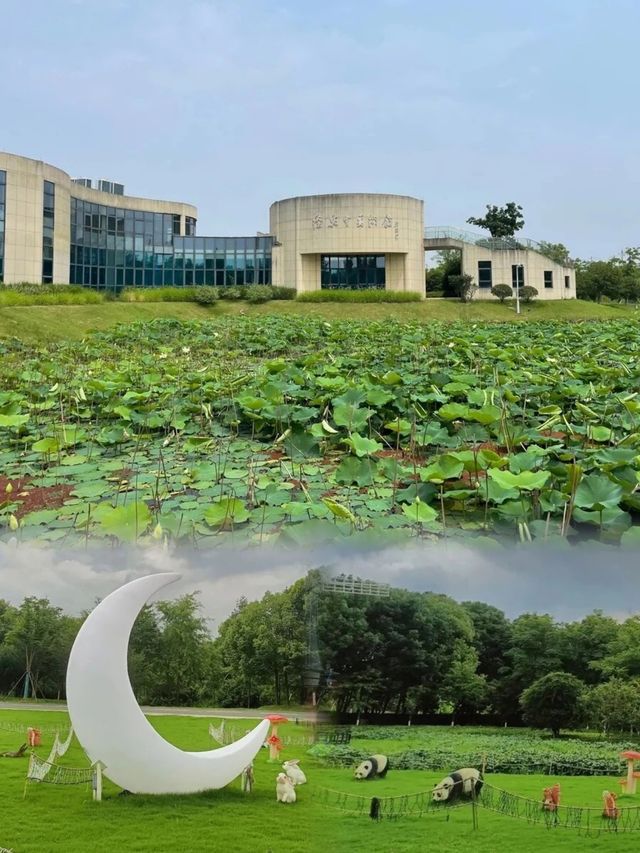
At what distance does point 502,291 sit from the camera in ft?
105

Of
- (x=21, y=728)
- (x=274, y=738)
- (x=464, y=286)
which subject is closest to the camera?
(x=274, y=738)

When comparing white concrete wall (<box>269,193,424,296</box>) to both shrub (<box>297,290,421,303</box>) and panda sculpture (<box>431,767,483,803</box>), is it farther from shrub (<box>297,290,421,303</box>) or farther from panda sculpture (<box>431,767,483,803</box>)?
panda sculpture (<box>431,767,483,803</box>)

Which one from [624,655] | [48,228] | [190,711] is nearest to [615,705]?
[624,655]

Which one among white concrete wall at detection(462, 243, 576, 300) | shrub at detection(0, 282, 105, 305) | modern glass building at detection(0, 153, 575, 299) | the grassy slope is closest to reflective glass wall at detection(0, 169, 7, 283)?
modern glass building at detection(0, 153, 575, 299)

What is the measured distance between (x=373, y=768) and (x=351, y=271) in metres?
32.8

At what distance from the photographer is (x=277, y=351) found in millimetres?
10539

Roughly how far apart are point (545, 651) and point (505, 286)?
31859mm

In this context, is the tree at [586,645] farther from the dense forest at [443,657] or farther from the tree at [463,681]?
the tree at [463,681]

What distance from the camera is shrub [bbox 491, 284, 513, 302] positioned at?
106 ft

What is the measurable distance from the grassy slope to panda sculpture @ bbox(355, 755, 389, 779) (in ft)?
40.6

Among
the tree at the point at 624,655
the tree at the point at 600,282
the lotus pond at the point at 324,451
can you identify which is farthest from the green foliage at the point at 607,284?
the tree at the point at 624,655

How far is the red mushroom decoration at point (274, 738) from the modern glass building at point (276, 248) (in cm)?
2984

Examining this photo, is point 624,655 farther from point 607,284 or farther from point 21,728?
point 607,284

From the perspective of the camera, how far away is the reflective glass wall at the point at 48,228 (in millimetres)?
29469
